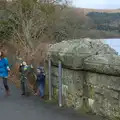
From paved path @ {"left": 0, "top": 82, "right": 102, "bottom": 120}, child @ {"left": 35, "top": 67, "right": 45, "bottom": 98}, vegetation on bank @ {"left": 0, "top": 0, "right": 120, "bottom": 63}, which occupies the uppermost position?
vegetation on bank @ {"left": 0, "top": 0, "right": 120, "bottom": 63}

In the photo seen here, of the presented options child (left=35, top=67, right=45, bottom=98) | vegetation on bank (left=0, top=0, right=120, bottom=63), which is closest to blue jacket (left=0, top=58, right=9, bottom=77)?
child (left=35, top=67, right=45, bottom=98)

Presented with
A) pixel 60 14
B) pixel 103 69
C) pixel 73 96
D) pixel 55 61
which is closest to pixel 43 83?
pixel 55 61

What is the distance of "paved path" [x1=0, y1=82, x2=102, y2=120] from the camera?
7.93 meters

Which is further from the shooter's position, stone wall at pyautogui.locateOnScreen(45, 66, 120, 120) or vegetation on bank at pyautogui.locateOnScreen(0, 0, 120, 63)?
vegetation on bank at pyautogui.locateOnScreen(0, 0, 120, 63)

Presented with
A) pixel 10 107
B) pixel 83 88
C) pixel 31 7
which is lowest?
pixel 10 107

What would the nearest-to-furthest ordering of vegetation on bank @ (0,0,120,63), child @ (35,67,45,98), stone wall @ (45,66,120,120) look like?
stone wall @ (45,66,120,120)
child @ (35,67,45,98)
vegetation on bank @ (0,0,120,63)

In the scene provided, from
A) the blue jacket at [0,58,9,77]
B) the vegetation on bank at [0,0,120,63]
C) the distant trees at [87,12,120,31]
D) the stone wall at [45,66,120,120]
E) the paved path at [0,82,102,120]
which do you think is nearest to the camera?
the stone wall at [45,66,120,120]

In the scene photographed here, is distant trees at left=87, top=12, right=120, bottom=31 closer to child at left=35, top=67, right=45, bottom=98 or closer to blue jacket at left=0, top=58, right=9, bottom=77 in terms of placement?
child at left=35, top=67, right=45, bottom=98

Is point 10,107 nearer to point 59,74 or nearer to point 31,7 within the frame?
point 59,74

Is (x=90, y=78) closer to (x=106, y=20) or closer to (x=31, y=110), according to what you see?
(x=31, y=110)

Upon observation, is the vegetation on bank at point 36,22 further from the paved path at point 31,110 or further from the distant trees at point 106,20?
the paved path at point 31,110

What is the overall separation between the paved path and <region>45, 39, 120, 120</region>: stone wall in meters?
0.32

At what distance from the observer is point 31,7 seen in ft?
68.8

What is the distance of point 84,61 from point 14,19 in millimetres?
14433
